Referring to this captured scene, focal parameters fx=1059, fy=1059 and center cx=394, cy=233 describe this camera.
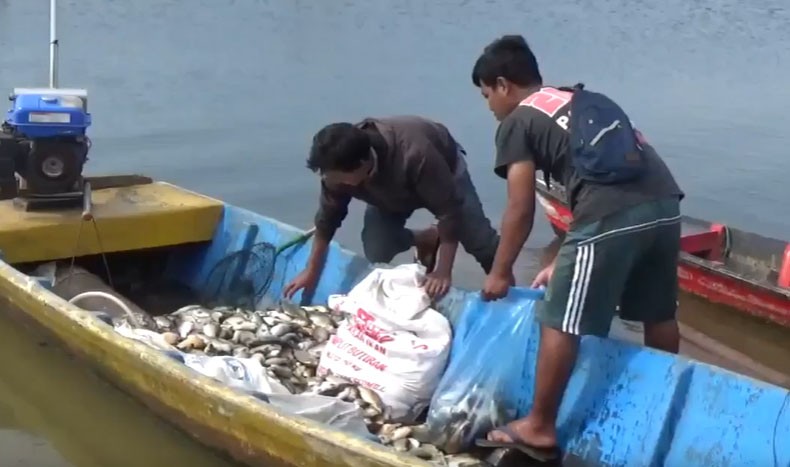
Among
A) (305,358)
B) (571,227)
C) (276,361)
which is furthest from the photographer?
(305,358)

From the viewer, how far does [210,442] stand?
4922 millimetres

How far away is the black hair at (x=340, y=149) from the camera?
4902 millimetres

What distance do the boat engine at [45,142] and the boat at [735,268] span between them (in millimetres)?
3449

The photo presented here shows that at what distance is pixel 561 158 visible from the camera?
4.50 m

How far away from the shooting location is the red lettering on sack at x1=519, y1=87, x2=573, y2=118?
Answer: 447 centimetres

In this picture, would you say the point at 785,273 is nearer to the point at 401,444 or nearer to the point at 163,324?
the point at 401,444

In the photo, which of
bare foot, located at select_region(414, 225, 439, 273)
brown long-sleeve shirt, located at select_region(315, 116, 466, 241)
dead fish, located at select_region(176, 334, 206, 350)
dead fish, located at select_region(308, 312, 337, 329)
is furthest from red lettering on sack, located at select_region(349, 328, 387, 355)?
bare foot, located at select_region(414, 225, 439, 273)

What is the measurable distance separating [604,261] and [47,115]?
383 cm

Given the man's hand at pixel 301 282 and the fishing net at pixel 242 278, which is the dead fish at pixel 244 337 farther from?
the fishing net at pixel 242 278

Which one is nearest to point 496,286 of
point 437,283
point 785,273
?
point 437,283

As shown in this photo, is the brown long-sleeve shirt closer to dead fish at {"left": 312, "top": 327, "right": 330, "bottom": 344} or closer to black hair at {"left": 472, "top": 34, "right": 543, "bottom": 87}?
black hair at {"left": 472, "top": 34, "right": 543, "bottom": 87}

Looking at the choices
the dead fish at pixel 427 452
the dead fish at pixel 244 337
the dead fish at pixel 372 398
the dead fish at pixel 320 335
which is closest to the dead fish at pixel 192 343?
the dead fish at pixel 244 337

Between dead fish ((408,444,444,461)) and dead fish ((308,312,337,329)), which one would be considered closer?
dead fish ((408,444,444,461))

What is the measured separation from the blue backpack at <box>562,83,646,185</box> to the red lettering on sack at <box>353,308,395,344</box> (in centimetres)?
132
